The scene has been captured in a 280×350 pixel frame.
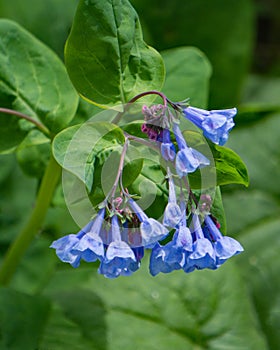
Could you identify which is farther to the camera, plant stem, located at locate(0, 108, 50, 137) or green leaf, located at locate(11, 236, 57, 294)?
green leaf, located at locate(11, 236, 57, 294)

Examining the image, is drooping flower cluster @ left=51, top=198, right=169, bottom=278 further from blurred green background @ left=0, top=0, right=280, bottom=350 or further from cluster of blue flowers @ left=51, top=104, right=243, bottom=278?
blurred green background @ left=0, top=0, right=280, bottom=350

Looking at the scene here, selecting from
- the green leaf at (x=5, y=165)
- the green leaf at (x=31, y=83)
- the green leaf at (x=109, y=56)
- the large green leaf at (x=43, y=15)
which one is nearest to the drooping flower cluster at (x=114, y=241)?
the green leaf at (x=109, y=56)

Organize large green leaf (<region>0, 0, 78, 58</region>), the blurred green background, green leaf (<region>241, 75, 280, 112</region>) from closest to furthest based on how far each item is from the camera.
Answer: the blurred green background
large green leaf (<region>0, 0, 78, 58</region>)
green leaf (<region>241, 75, 280, 112</region>)

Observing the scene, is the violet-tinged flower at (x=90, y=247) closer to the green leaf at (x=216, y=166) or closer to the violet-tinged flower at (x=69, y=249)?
the violet-tinged flower at (x=69, y=249)

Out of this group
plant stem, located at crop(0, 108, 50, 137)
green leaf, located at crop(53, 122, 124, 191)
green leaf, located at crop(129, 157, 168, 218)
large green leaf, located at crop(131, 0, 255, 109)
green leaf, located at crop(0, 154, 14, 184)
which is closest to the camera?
green leaf, located at crop(53, 122, 124, 191)

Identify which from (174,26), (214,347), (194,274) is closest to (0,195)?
(194,274)

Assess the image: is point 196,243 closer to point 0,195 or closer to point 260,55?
point 0,195

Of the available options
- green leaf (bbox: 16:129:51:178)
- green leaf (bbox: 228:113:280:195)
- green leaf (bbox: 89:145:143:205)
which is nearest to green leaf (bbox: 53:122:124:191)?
green leaf (bbox: 89:145:143:205)

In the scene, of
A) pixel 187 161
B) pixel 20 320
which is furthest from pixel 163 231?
pixel 20 320
